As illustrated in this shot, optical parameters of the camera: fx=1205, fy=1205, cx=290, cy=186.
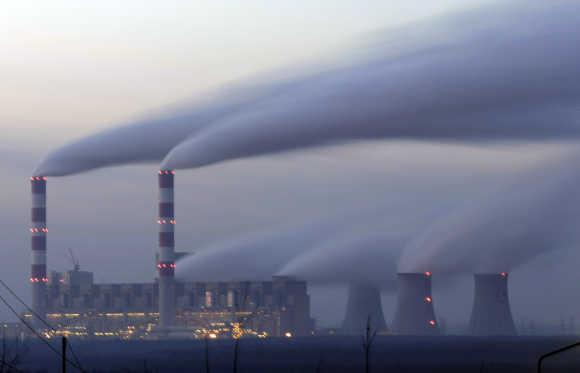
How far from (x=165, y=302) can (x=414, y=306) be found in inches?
1247

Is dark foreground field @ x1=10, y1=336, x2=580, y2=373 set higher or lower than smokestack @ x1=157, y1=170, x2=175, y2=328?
lower

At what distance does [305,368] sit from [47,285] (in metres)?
48.8

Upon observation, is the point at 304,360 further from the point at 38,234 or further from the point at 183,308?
the point at 38,234

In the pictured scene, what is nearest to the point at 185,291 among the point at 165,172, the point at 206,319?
the point at 206,319

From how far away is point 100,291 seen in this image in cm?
15088

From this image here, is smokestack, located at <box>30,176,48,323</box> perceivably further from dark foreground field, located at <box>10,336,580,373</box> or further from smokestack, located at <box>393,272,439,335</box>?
smokestack, located at <box>393,272,439,335</box>

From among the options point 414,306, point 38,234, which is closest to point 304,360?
point 414,306

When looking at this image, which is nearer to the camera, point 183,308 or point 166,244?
point 166,244

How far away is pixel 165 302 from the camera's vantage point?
13525cm

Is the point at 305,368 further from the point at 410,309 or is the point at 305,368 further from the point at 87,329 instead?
the point at 87,329

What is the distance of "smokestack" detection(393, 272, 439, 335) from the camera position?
11594 cm

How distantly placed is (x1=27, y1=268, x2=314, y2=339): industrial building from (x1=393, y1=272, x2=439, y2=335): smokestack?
25.1m

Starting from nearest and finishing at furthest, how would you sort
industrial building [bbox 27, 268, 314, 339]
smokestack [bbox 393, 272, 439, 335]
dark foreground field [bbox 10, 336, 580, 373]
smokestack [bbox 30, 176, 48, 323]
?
dark foreground field [bbox 10, 336, 580, 373]
smokestack [bbox 393, 272, 439, 335]
smokestack [bbox 30, 176, 48, 323]
industrial building [bbox 27, 268, 314, 339]

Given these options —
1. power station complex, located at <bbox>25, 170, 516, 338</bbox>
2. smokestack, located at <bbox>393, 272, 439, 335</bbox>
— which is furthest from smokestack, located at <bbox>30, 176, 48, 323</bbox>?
smokestack, located at <bbox>393, 272, 439, 335</bbox>
